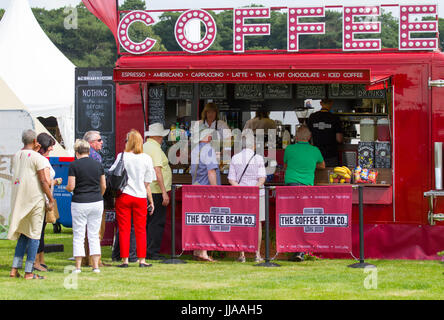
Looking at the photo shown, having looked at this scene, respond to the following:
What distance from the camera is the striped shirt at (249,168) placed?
32.3 ft

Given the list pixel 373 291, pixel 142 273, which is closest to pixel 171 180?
pixel 142 273

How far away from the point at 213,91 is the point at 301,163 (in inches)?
120

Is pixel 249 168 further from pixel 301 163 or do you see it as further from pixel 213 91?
pixel 213 91

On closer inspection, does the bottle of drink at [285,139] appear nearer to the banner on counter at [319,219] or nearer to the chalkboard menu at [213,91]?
the chalkboard menu at [213,91]

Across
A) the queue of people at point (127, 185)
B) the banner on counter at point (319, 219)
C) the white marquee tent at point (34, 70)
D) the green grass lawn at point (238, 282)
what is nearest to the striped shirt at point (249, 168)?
the queue of people at point (127, 185)

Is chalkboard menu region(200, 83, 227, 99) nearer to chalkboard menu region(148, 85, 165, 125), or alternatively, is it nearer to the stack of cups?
chalkboard menu region(148, 85, 165, 125)

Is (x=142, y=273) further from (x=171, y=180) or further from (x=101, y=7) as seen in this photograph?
(x=101, y=7)

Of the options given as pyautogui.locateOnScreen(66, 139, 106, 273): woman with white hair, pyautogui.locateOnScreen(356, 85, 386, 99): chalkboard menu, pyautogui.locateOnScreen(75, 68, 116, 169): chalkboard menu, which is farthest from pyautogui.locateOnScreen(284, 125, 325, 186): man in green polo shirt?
pyautogui.locateOnScreen(75, 68, 116, 169): chalkboard menu

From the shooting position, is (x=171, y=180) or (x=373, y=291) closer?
(x=373, y=291)

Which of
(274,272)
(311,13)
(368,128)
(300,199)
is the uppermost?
(311,13)

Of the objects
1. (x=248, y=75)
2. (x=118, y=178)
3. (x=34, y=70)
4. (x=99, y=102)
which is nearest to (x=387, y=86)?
(x=248, y=75)

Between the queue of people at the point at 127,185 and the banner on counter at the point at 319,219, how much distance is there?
65 centimetres

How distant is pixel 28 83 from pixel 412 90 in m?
14.2

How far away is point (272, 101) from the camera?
13.0 metres
